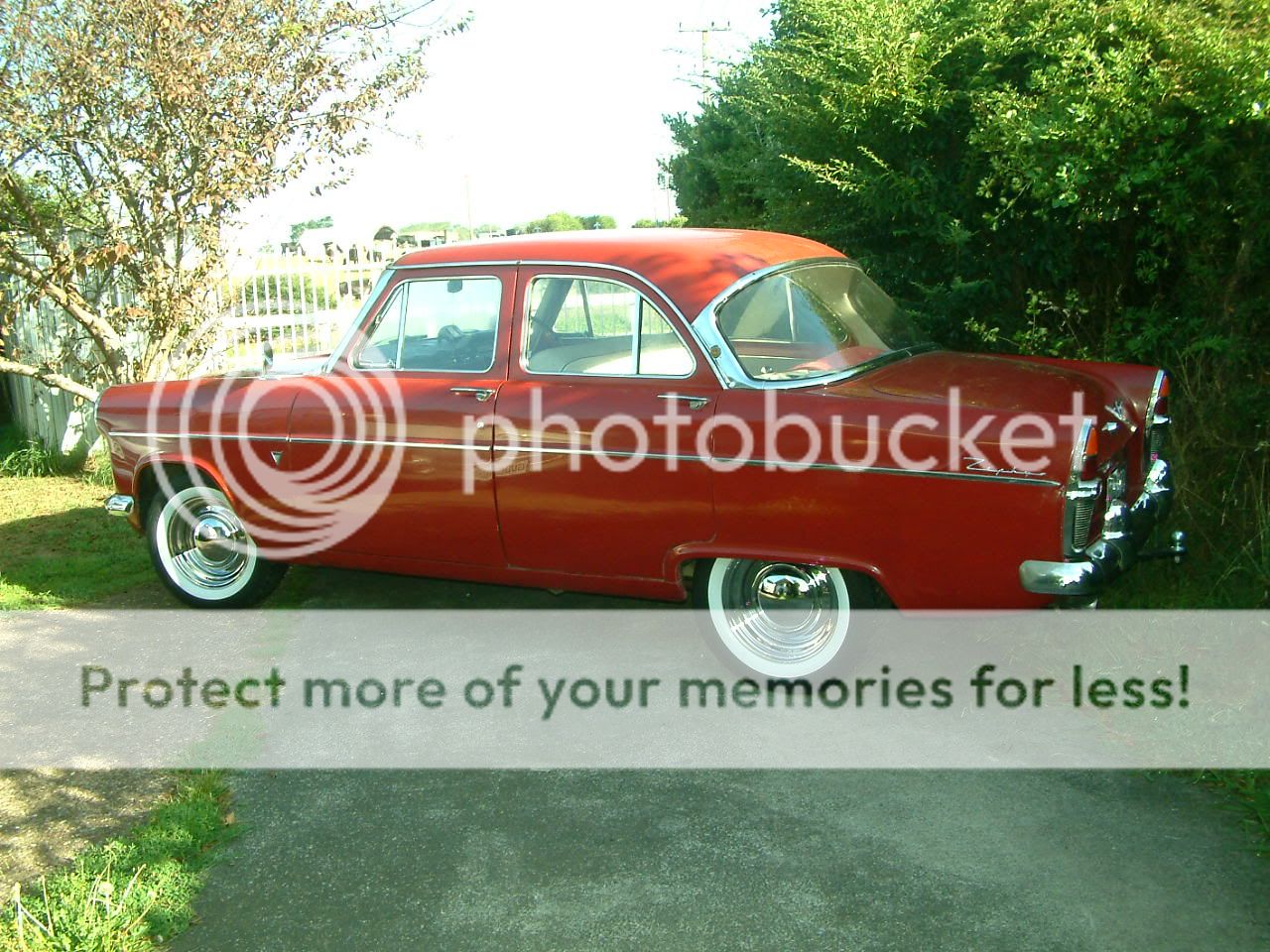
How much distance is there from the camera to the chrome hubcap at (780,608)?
4758 millimetres

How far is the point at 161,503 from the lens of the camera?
20.7 ft

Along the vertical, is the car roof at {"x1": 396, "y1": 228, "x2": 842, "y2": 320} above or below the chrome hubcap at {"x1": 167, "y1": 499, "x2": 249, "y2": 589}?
above

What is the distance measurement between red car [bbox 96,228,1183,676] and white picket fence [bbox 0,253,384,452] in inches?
181

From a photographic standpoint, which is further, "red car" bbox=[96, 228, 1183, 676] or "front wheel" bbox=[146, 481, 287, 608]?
"front wheel" bbox=[146, 481, 287, 608]

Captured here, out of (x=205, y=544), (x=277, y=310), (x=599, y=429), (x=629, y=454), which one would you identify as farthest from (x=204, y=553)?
(x=277, y=310)

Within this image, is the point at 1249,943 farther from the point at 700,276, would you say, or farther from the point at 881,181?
the point at 881,181

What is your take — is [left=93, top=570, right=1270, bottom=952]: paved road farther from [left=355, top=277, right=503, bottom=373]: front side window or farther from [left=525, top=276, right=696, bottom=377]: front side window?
[left=355, top=277, right=503, bottom=373]: front side window

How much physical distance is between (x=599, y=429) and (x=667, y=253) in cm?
81

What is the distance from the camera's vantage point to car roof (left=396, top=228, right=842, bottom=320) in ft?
16.2

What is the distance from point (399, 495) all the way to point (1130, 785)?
3176 mm

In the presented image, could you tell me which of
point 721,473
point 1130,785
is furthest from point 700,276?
point 1130,785

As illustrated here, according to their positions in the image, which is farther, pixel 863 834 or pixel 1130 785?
pixel 1130 785

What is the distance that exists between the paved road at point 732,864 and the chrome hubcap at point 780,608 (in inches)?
30.4

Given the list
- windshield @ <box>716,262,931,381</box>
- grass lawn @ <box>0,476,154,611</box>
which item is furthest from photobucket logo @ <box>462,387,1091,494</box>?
grass lawn @ <box>0,476,154,611</box>
